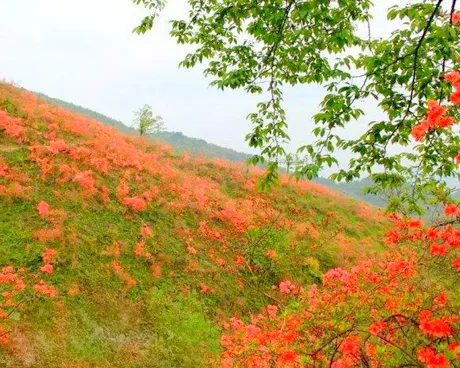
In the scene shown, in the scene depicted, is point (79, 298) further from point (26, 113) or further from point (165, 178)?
point (26, 113)

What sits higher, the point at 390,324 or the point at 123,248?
the point at 390,324

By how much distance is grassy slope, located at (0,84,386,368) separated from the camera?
8354 millimetres

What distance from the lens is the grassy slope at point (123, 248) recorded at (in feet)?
27.4

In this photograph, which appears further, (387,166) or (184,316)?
(184,316)

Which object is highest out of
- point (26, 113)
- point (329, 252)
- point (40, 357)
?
point (26, 113)

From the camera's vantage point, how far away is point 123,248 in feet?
37.7

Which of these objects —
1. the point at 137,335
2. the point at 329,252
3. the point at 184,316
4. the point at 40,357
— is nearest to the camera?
the point at 40,357

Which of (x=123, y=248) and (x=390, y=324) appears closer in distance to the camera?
(x=390, y=324)

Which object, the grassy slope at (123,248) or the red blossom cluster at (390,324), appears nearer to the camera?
the red blossom cluster at (390,324)

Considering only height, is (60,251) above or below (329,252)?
below

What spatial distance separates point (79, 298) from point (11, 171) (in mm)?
5685

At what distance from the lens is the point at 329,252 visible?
51.0 ft

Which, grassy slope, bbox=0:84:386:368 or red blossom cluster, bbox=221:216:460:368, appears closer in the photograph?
red blossom cluster, bbox=221:216:460:368

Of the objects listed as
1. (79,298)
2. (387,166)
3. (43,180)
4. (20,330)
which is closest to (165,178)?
(43,180)
